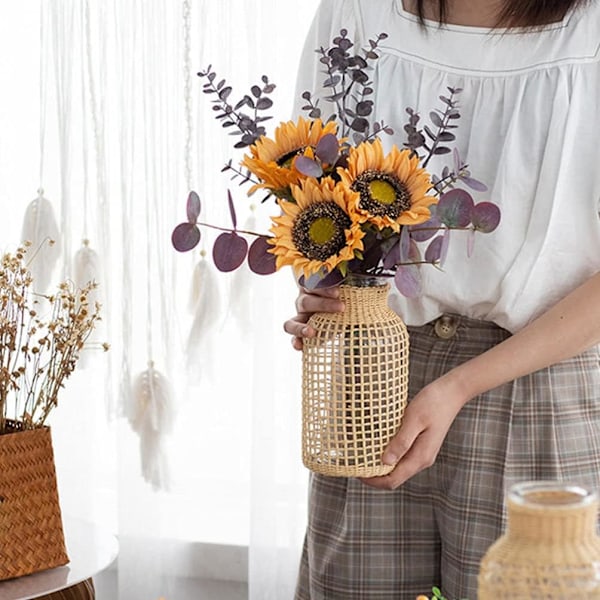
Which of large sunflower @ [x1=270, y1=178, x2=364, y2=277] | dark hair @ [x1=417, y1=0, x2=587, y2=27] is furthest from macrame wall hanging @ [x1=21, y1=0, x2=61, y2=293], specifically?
large sunflower @ [x1=270, y1=178, x2=364, y2=277]

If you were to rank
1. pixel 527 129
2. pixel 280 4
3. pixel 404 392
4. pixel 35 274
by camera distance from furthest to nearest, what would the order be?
pixel 35 274, pixel 280 4, pixel 527 129, pixel 404 392

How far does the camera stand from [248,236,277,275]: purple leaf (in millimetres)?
1070

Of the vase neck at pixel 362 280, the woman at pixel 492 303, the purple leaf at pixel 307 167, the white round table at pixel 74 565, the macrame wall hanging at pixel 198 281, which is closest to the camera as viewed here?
the purple leaf at pixel 307 167

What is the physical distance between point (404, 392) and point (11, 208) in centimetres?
130

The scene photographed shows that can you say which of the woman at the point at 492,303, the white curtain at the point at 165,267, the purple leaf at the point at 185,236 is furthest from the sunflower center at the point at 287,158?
the white curtain at the point at 165,267

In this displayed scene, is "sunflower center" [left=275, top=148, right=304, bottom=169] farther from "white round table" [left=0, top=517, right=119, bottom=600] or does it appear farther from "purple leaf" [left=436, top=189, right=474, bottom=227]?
"white round table" [left=0, top=517, right=119, bottom=600]

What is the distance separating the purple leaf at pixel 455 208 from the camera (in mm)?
1029

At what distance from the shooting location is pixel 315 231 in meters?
1.01

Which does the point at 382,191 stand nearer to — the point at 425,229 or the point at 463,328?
the point at 425,229

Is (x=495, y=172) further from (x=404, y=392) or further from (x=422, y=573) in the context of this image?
(x=422, y=573)

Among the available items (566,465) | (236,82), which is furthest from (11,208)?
(566,465)

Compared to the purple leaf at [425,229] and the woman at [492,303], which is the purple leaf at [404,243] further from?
the woman at [492,303]

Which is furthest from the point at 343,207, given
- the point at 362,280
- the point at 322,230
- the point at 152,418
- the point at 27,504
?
the point at 152,418

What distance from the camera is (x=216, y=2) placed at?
6.47 ft
